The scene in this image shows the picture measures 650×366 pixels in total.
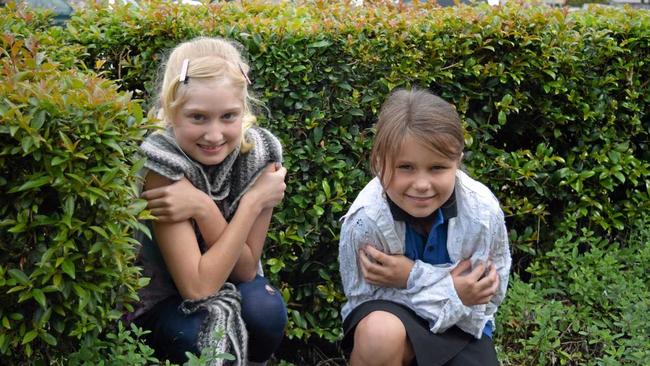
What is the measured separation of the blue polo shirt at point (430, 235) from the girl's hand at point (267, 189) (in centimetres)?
41

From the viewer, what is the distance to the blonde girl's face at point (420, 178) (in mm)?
3293

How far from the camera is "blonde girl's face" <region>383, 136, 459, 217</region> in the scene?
3293mm

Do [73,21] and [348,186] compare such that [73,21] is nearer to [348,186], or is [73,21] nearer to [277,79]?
[277,79]

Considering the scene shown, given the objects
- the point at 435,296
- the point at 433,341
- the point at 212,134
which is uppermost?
the point at 212,134

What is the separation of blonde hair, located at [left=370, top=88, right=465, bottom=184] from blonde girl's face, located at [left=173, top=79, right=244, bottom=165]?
521 millimetres

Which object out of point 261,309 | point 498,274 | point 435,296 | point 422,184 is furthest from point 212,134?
point 498,274

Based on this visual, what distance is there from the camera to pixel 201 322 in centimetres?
332

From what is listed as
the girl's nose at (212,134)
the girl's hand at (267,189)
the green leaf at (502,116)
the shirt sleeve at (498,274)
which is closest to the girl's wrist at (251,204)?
the girl's hand at (267,189)

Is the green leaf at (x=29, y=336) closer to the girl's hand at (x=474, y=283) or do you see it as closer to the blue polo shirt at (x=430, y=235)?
the blue polo shirt at (x=430, y=235)

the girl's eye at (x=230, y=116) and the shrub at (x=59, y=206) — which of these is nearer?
the shrub at (x=59, y=206)

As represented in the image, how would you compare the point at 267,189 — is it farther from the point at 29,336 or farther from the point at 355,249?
the point at 29,336

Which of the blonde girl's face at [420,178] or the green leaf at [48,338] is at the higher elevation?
the blonde girl's face at [420,178]

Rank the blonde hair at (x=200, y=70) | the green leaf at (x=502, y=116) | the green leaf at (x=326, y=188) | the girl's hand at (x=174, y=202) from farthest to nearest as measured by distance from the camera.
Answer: the green leaf at (x=502, y=116) → the green leaf at (x=326, y=188) → the blonde hair at (x=200, y=70) → the girl's hand at (x=174, y=202)

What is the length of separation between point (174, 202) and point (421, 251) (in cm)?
91
